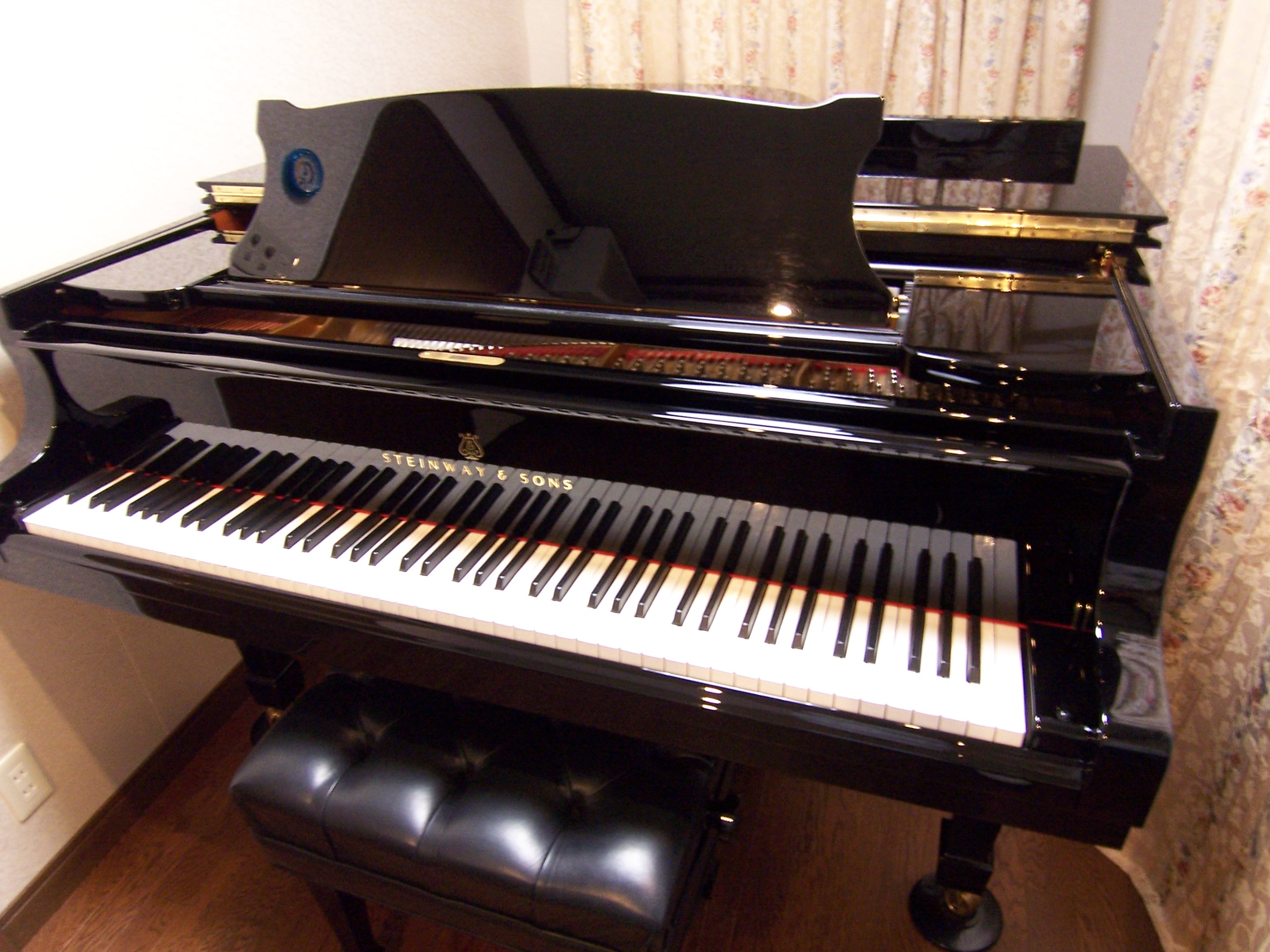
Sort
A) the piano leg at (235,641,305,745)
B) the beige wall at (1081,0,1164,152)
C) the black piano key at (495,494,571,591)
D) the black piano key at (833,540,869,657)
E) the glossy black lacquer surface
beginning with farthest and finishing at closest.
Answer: the beige wall at (1081,0,1164,152) → the piano leg at (235,641,305,745) → the black piano key at (495,494,571,591) → the black piano key at (833,540,869,657) → the glossy black lacquer surface

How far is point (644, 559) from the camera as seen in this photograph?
1073 mm

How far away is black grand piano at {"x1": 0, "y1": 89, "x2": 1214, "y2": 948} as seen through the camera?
0.89 m

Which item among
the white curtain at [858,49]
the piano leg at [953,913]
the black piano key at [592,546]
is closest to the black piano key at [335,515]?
the black piano key at [592,546]

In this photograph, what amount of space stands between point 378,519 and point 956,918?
1.24 meters

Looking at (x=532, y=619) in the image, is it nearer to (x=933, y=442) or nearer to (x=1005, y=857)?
(x=933, y=442)

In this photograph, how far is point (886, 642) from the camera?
95 centimetres

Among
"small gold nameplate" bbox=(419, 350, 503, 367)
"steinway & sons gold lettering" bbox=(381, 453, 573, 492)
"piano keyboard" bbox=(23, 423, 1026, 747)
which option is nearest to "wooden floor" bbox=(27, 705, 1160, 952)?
"piano keyboard" bbox=(23, 423, 1026, 747)

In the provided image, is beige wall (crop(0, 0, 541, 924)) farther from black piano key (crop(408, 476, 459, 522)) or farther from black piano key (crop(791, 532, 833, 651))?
black piano key (crop(791, 532, 833, 651))

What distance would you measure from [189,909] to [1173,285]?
86.9 inches

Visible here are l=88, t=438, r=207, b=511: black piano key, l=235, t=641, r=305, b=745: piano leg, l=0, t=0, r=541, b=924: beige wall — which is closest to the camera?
l=88, t=438, r=207, b=511: black piano key

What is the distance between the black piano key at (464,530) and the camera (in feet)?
3.65

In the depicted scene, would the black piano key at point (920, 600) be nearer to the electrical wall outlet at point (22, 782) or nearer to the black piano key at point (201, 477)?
the black piano key at point (201, 477)

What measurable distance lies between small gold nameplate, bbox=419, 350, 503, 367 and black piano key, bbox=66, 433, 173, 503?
0.54 m

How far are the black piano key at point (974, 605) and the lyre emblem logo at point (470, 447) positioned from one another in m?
0.65
